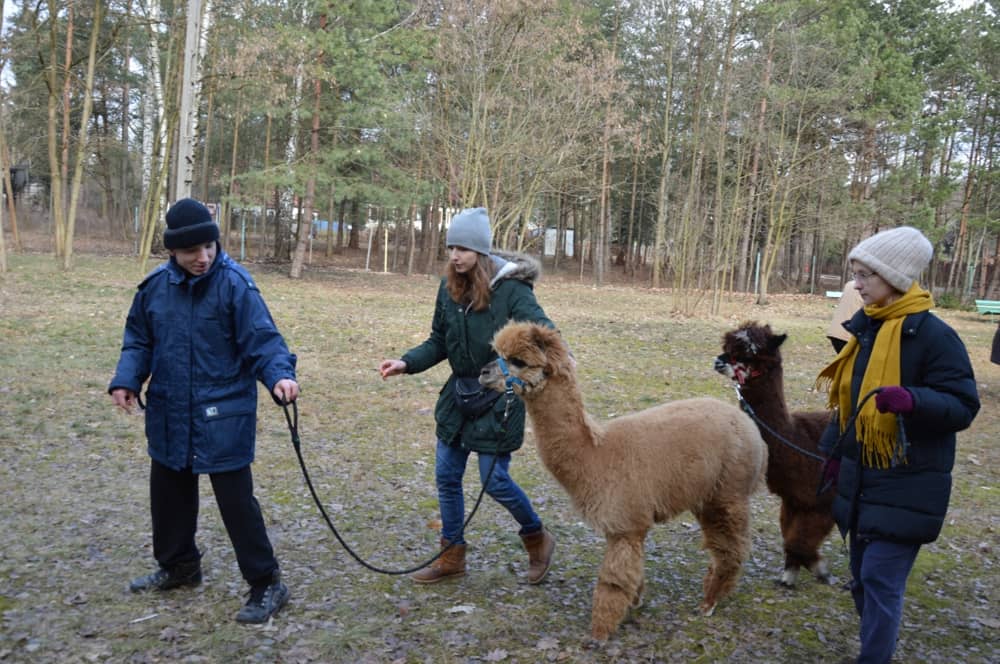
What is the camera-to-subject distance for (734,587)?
4.29 m

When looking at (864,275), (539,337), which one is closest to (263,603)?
(539,337)

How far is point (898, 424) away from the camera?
2984 mm

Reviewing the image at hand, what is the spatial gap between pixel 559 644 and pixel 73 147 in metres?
29.7

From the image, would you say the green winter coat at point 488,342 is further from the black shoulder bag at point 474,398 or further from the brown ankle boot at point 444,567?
the brown ankle boot at point 444,567

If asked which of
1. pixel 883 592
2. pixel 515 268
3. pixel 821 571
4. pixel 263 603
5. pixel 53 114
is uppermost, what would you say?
pixel 53 114

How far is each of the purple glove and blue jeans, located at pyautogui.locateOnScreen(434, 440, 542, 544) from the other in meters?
1.98

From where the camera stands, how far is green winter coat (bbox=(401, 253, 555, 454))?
415 cm

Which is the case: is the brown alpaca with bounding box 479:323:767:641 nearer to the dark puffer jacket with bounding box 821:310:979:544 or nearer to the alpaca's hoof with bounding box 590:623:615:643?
the alpaca's hoof with bounding box 590:623:615:643

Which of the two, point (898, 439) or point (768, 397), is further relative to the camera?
point (768, 397)

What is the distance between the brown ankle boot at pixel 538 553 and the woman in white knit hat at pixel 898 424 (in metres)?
1.80

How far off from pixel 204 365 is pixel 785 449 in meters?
3.27

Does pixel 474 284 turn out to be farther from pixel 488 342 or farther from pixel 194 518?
pixel 194 518

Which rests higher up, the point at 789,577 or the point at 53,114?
the point at 53,114

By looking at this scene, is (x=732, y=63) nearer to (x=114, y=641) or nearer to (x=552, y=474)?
(x=552, y=474)
